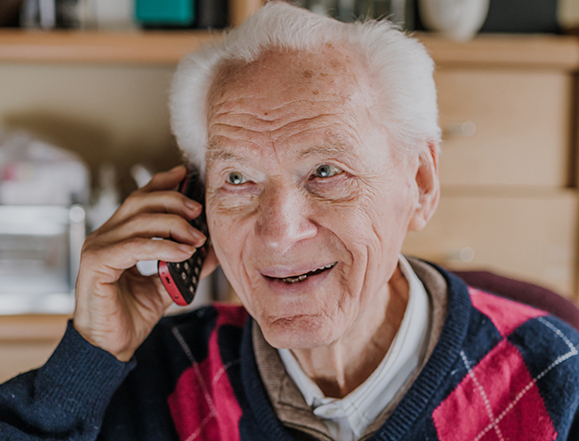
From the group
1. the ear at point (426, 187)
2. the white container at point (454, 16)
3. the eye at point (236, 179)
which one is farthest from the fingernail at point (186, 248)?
the white container at point (454, 16)

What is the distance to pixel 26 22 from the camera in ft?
5.01

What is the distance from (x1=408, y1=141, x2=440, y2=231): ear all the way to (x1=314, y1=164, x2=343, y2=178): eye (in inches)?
6.8

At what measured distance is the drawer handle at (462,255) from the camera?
1.62 m

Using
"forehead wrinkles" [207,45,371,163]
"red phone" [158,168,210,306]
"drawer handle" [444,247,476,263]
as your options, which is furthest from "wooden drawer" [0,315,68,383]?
"drawer handle" [444,247,476,263]

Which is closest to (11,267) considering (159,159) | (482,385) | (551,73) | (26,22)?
(159,159)

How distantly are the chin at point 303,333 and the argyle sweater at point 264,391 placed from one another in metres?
0.15

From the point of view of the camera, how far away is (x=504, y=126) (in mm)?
1572

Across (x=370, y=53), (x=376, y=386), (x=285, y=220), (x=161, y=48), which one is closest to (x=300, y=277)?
(x=285, y=220)

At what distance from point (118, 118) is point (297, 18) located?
43.8 inches

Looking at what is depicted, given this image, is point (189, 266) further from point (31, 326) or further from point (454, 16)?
point (454, 16)

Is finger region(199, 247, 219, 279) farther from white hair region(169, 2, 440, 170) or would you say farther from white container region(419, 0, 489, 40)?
white container region(419, 0, 489, 40)

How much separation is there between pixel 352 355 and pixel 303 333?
0.57 feet

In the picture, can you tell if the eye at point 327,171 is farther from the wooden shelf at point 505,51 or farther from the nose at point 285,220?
the wooden shelf at point 505,51

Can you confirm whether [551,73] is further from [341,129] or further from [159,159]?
[159,159]
